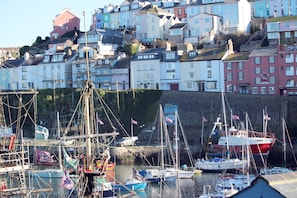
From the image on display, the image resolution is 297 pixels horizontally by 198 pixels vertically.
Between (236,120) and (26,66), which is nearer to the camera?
(236,120)

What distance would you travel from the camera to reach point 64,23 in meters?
68.0

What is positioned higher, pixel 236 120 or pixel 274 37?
pixel 274 37

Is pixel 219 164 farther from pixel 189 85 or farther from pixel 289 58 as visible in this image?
pixel 189 85

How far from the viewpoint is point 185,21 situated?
6031 cm

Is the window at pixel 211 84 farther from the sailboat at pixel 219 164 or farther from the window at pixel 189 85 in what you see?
the sailboat at pixel 219 164

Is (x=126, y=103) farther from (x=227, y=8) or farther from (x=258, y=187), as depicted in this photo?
(x=258, y=187)

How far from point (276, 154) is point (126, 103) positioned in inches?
543

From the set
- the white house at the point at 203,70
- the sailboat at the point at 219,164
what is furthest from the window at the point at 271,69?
the sailboat at the point at 219,164

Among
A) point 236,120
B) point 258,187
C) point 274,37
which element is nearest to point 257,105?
point 236,120

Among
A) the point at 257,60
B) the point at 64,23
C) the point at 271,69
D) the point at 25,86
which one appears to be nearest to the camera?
the point at 271,69

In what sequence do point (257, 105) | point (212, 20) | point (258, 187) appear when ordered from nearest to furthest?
point (258, 187) → point (257, 105) → point (212, 20)

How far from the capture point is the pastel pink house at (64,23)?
221 ft

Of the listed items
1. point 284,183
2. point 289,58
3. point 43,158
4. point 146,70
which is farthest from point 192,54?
point 284,183

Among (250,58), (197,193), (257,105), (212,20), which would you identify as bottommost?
(197,193)
